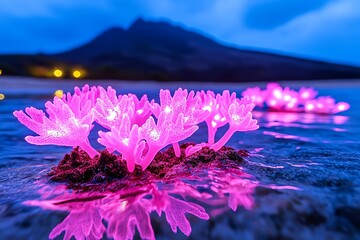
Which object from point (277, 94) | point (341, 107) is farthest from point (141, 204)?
point (277, 94)

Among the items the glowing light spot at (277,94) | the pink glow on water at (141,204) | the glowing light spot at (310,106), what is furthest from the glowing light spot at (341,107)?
the pink glow on water at (141,204)

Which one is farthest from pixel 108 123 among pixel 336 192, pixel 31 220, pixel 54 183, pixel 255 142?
pixel 255 142

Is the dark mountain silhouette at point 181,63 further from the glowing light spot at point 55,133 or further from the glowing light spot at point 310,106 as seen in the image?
the glowing light spot at point 55,133

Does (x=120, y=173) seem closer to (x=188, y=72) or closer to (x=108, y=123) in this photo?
(x=108, y=123)

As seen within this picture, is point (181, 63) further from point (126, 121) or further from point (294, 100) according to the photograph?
point (126, 121)

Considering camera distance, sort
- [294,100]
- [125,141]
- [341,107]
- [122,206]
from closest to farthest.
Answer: [122,206] → [125,141] → [341,107] → [294,100]

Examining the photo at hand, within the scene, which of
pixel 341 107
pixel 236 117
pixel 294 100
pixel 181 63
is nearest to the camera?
pixel 236 117
